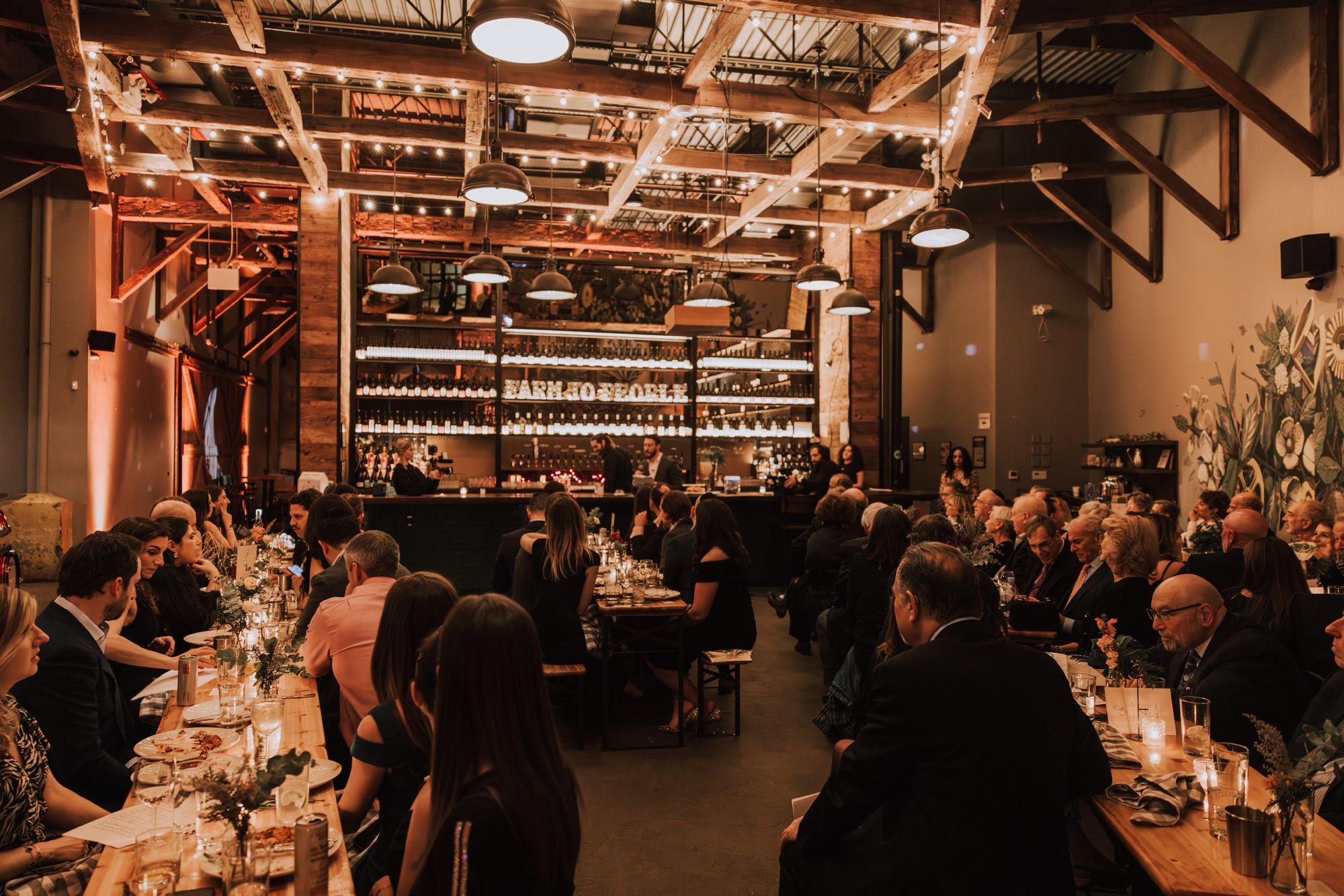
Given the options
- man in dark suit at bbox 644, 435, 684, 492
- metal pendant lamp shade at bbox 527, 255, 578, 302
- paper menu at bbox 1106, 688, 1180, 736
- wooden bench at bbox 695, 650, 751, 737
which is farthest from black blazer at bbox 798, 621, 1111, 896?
man in dark suit at bbox 644, 435, 684, 492

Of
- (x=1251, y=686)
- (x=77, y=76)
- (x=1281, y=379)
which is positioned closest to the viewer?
(x=1251, y=686)

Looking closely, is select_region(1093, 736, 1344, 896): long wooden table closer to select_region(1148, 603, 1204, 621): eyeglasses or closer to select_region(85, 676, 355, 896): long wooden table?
select_region(1148, 603, 1204, 621): eyeglasses

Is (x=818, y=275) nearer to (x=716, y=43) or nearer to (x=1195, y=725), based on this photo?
(x=716, y=43)

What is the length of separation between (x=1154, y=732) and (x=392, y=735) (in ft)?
7.67

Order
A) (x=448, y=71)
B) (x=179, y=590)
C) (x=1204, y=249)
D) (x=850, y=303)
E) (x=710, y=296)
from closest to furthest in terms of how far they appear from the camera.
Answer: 1. (x=179, y=590)
2. (x=448, y=71)
3. (x=850, y=303)
4. (x=710, y=296)
5. (x=1204, y=249)

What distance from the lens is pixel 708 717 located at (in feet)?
19.4

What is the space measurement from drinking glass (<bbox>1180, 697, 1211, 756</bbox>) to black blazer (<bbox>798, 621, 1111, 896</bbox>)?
711 mm

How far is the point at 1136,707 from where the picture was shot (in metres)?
3.07

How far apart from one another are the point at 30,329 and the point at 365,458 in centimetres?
391

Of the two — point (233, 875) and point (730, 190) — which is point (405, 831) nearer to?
point (233, 875)

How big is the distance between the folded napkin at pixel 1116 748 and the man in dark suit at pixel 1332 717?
0.45 meters

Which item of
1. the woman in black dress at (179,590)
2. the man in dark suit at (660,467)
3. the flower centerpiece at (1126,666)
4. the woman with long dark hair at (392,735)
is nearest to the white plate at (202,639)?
the woman in black dress at (179,590)

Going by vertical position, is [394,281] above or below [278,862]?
above

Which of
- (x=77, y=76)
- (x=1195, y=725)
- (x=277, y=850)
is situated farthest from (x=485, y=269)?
(x=1195, y=725)
